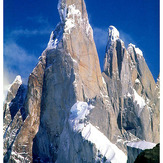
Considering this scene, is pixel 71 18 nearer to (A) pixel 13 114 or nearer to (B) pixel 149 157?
(A) pixel 13 114

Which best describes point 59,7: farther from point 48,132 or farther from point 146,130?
point 146,130

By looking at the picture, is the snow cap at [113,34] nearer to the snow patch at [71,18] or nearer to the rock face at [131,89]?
the rock face at [131,89]

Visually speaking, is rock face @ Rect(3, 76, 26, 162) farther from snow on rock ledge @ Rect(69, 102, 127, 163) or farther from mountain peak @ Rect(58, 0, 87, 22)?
mountain peak @ Rect(58, 0, 87, 22)

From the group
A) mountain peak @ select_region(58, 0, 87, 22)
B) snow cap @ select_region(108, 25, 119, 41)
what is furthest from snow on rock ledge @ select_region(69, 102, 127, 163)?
snow cap @ select_region(108, 25, 119, 41)

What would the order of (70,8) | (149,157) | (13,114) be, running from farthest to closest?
(13,114)
(70,8)
(149,157)

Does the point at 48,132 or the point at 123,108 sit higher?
the point at 123,108

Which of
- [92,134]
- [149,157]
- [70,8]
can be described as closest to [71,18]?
[70,8]

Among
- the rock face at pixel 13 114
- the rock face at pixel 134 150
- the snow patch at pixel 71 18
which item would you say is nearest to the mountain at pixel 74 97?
the snow patch at pixel 71 18

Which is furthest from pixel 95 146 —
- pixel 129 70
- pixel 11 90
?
pixel 11 90
